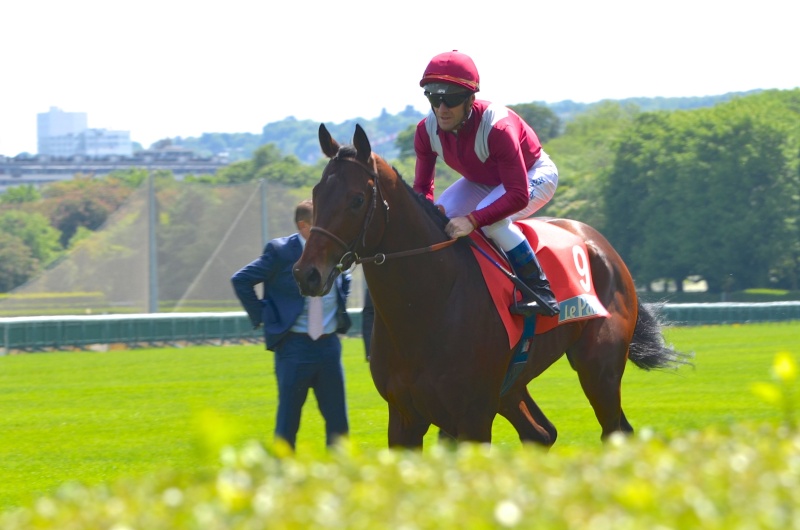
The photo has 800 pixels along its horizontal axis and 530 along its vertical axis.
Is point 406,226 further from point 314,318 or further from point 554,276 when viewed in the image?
point 314,318

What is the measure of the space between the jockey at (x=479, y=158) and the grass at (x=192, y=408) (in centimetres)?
115

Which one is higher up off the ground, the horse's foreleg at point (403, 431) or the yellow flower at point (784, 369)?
the yellow flower at point (784, 369)

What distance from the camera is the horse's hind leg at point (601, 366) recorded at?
7.44m

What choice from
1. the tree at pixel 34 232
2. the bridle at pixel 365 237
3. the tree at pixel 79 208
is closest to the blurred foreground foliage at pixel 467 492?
the bridle at pixel 365 237

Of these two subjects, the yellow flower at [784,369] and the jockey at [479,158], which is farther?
the jockey at [479,158]

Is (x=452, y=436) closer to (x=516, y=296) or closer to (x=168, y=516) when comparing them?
(x=516, y=296)

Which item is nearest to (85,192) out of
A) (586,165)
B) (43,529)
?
(586,165)

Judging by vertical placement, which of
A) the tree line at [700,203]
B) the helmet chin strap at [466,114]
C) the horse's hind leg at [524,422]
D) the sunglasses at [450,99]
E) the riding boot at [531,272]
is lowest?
the tree line at [700,203]

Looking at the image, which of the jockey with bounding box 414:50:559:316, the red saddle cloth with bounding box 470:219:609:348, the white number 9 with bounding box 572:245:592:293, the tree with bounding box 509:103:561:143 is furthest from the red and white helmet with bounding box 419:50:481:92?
the tree with bounding box 509:103:561:143

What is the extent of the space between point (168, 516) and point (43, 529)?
0.87 ft

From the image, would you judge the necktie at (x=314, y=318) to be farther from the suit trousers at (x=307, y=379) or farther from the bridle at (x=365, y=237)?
the bridle at (x=365, y=237)

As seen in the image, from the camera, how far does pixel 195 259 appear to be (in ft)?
126

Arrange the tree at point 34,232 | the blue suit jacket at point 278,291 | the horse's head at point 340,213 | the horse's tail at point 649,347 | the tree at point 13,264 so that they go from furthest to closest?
the tree at point 34,232 < the tree at point 13,264 < the horse's tail at point 649,347 < the blue suit jacket at point 278,291 < the horse's head at point 340,213

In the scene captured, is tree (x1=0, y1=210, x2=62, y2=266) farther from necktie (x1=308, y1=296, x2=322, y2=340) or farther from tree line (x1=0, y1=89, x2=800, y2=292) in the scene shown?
necktie (x1=308, y1=296, x2=322, y2=340)
